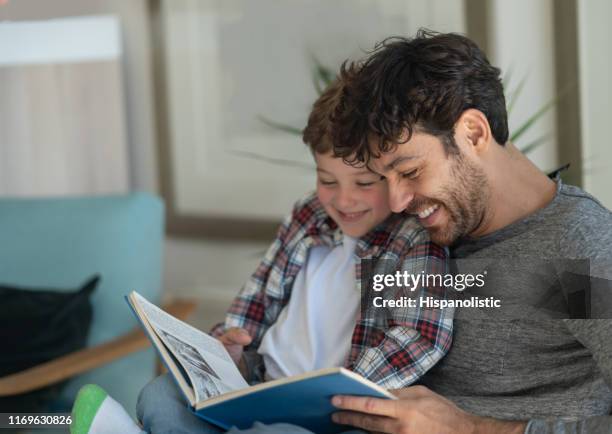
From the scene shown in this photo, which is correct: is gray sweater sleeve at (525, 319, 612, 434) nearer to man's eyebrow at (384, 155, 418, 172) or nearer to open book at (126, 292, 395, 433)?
open book at (126, 292, 395, 433)

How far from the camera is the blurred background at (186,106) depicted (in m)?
2.85

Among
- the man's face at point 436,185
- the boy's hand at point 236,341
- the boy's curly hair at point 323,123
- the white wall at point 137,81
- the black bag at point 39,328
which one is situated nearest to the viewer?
the man's face at point 436,185

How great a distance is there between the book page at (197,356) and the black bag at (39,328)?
81 cm

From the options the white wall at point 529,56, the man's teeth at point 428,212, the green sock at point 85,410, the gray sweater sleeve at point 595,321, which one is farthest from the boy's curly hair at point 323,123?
the white wall at point 529,56

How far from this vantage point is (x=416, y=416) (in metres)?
1.36

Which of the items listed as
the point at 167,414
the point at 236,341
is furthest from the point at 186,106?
the point at 167,414

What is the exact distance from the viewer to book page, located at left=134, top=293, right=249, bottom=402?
139cm

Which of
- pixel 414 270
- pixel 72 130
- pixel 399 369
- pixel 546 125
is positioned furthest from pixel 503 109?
pixel 72 130

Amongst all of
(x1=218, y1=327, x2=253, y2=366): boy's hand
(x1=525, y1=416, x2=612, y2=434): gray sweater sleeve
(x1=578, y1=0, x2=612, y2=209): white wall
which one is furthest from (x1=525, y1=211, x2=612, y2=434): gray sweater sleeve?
(x1=578, y1=0, x2=612, y2=209): white wall

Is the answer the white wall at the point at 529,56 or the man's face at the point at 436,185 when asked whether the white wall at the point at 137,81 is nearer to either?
the white wall at the point at 529,56

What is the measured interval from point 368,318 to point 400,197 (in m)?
0.24

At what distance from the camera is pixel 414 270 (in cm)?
156

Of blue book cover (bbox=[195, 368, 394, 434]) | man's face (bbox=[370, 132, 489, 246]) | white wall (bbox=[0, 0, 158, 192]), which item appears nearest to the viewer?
blue book cover (bbox=[195, 368, 394, 434])

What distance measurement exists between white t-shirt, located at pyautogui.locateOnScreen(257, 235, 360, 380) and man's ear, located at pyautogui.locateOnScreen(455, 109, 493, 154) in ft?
1.17
